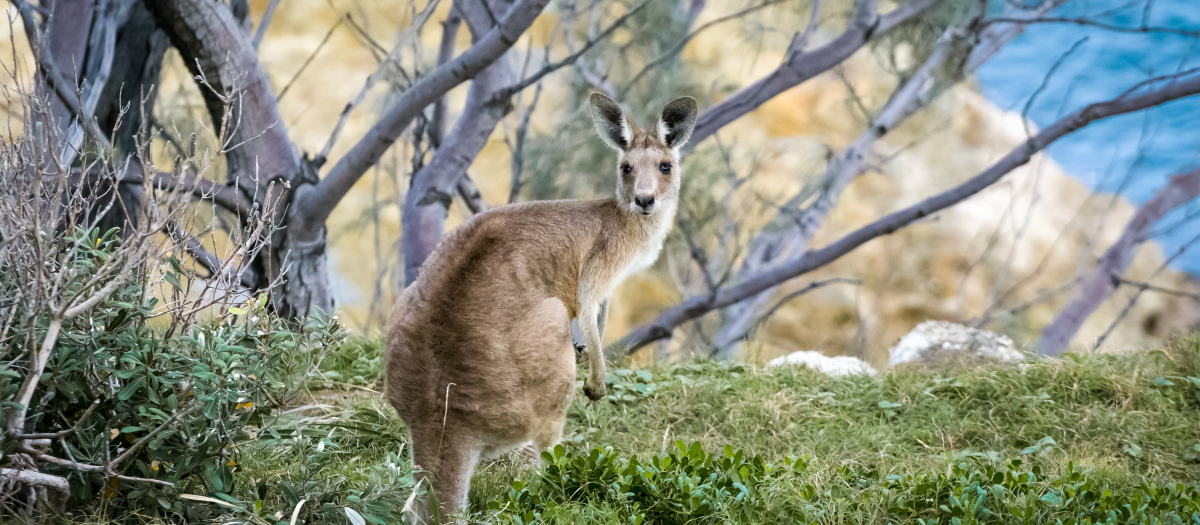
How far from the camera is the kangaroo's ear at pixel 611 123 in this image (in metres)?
3.55

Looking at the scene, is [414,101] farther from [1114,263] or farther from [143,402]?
[1114,263]

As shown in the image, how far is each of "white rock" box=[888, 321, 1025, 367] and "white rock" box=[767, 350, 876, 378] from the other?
0.99 feet

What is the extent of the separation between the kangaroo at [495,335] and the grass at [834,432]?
0.55ft

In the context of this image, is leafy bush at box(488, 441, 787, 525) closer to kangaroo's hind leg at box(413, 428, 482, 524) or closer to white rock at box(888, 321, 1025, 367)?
kangaroo's hind leg at box(413, 428, 482, 524)

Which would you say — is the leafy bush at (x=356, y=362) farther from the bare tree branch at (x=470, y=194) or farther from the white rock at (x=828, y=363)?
the white rock at (x=828, y=363)

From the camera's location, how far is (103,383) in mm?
2529

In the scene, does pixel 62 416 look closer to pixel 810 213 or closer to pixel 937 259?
pixel 810 213

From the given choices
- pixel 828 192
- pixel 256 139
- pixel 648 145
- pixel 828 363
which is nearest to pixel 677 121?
pixel 648 145

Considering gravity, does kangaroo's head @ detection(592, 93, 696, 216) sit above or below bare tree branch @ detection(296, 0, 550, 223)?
below

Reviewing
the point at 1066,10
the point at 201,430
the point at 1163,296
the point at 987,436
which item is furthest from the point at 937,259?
the point at 201,430

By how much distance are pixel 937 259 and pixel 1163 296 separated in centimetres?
217

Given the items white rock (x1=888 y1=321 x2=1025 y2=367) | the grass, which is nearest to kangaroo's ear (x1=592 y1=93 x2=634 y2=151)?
the grass

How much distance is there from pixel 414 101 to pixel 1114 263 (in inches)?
275

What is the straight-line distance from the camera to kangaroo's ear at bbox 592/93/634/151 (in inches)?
140
